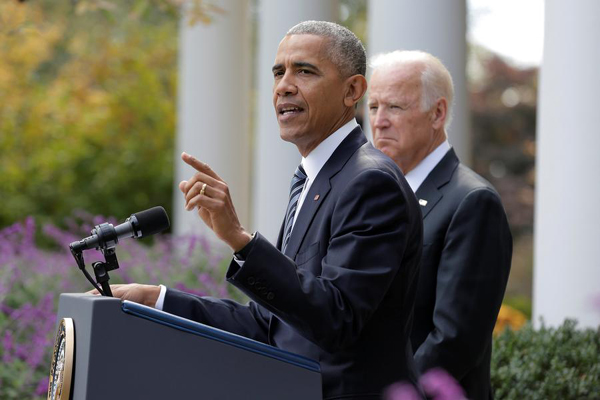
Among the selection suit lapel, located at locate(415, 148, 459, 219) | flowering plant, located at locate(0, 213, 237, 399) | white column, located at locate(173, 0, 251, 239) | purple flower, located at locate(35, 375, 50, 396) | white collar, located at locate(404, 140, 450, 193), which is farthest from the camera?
→ white column, located at locate(173, 0, 251, 239)

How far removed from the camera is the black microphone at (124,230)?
307 cm

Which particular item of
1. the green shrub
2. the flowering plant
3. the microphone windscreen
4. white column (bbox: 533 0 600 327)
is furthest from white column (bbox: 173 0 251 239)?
the microphone windscreen

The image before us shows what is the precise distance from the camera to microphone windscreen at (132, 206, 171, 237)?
123 inches

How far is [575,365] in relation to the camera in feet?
21.0

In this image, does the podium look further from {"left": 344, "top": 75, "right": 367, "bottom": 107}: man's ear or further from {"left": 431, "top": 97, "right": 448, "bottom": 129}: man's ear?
{"left": 431, "top": 97, "right": 448, "bottom": 129}: man's ear

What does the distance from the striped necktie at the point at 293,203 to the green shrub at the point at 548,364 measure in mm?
2941

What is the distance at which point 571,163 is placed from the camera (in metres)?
7.23

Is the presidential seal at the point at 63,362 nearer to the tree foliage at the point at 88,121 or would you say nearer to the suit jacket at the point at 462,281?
the suit jacket at the point at 462,281

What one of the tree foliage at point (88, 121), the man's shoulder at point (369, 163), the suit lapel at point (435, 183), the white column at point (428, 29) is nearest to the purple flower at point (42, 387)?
the suit lapel at point (435, 183)

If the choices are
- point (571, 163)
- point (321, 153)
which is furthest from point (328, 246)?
point (571, 163)

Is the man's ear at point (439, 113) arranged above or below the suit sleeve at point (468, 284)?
above

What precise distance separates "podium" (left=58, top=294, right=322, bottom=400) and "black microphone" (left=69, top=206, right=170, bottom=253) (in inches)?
6.7

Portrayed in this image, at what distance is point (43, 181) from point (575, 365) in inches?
656

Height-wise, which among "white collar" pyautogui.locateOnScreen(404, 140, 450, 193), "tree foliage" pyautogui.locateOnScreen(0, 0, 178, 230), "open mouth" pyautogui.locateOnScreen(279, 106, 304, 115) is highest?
"tree foliage" pyautogui.locateOnScreen(0, 0, 178, 230)
